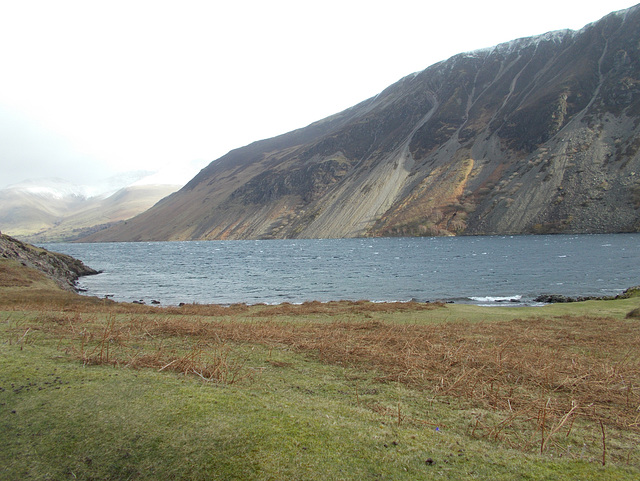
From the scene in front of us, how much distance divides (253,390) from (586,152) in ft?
524

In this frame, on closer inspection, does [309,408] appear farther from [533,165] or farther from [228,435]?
[533,165]

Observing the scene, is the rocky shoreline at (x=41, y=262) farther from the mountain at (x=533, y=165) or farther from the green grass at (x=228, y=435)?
the mountain at (x=533, y=165)

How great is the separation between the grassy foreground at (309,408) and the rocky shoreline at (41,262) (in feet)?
112

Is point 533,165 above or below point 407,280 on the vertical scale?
above

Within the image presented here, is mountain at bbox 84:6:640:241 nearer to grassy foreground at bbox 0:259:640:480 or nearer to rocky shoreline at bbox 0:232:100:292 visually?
rocky shoreline at bbox 0:232:100:292

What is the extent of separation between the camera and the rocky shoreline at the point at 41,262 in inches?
1560

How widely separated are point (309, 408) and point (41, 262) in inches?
2095

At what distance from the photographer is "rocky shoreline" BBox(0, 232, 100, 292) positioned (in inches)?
1560

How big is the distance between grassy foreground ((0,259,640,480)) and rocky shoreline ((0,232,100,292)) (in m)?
34.2

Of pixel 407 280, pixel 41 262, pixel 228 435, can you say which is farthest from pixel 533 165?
pixel 228 435

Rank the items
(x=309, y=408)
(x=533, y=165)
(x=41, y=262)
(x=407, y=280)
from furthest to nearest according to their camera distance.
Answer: (x=533, y=165)
(x=407, y=280)
(x=41, y=262)
(x=309, y=408)

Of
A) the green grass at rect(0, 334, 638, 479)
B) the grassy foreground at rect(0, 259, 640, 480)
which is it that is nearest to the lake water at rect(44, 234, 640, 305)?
the grassy foreground at rect(0, 259, 640, 480)

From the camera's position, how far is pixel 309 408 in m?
6.73

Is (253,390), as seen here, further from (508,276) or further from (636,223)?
(636,223)
